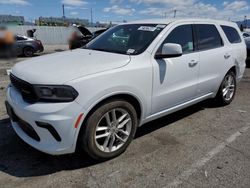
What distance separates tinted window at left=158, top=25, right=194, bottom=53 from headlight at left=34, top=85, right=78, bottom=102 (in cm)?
172

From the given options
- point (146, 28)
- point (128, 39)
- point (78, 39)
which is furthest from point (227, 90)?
point (78, 39)

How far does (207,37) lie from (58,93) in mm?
3013

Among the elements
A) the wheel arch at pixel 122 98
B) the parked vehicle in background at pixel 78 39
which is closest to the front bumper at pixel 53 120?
the wheel arch at pixel 122 98

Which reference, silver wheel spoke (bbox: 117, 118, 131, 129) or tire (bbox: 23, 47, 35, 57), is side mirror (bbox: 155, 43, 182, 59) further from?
tire (bbox: 23, 47, 35, 57)

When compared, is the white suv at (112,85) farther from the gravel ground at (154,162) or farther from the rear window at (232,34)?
the rear window at (232,34)

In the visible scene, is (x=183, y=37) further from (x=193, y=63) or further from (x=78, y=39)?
(x=78, y=39)

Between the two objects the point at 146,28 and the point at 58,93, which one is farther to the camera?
the point at 146,28

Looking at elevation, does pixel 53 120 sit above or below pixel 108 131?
above

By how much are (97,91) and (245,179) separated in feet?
6.07

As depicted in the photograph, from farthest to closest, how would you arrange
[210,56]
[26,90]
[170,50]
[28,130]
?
[210,56], [170,50], [28,130], [26,90]

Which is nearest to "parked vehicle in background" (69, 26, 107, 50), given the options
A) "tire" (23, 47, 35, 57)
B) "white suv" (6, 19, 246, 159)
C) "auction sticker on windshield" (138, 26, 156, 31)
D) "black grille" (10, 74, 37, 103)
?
"auction sticker on windshield" (138, 26, 156, 31)

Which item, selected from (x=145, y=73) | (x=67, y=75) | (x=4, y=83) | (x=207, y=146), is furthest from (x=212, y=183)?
(x=4, y=83)

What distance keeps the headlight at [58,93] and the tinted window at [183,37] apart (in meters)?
1.72

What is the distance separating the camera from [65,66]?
292 centimetres
